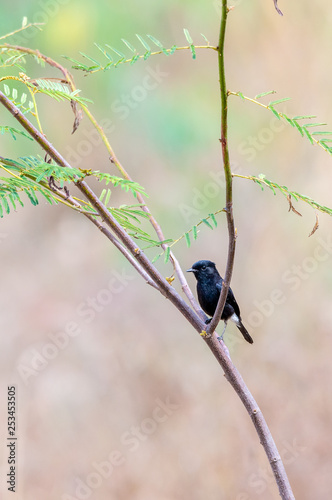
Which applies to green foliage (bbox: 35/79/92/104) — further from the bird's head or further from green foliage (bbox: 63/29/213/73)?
the bird's head

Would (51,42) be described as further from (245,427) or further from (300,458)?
(300,458)

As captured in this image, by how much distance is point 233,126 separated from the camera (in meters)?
3.37

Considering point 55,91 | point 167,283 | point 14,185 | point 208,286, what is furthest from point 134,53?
point 208,286

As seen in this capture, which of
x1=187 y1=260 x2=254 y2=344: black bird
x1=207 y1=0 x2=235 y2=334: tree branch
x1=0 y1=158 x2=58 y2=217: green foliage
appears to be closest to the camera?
x1=207 y1=0 x2=235 y2=334: tree branch

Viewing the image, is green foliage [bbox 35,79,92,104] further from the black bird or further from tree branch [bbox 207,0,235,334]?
the black bird

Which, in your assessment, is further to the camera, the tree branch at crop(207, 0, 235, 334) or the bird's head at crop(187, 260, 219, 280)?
the bird's head at crop(187, 260, 219, 280)

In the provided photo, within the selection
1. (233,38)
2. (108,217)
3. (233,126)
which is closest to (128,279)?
(233,126)

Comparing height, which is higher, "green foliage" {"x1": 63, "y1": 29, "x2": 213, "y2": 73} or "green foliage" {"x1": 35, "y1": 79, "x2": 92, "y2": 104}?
"green foliage" {"x1": 35, "y1": 79, "x2": 92, "y2": 104}

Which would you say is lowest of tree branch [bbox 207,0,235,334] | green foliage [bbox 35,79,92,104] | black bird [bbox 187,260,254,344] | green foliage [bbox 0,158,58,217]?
black bird [bbox 187,260,254,344]

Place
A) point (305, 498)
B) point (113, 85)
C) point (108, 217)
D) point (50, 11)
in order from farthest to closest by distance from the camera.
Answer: point (305, 498) → point (113, 85) → point (50, 11) → point (108, 217)

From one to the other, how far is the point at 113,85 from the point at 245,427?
2383mm

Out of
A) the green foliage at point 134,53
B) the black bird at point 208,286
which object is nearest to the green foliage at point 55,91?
the green foliage at point 134,53

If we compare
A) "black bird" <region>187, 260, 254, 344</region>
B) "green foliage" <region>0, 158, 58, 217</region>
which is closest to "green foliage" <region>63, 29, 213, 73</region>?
"green foliage" <region>0, 158, 58, 217</region>

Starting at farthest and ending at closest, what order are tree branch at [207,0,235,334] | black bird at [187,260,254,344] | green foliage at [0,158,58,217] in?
Answer: black bird at [187,260,254,344] → green foliage at [0,158,58,217] → tree branch at [207,0,235,334]
